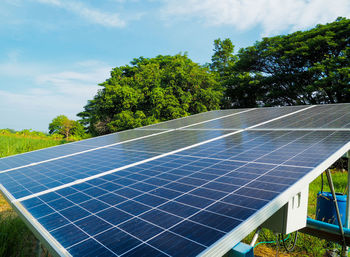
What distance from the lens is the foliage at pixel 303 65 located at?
782 inches

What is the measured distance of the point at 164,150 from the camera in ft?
16.0

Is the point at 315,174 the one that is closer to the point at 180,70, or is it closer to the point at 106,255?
the point at 106,255

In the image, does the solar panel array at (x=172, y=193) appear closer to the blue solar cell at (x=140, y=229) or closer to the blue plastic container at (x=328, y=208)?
the blue solar cell at (x=140, y=229)

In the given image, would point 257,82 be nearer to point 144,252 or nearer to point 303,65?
point 303,65

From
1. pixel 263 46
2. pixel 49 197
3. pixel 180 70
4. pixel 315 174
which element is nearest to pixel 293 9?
pixel 263 46

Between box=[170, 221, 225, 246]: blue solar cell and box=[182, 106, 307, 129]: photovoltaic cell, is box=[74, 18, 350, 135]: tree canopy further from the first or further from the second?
box=[170, 221, 225, 246]: blue solar cell

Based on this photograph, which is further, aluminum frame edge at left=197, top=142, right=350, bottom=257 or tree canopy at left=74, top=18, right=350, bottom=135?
tree canopy at left=74, top=18, right=350, bottom=135

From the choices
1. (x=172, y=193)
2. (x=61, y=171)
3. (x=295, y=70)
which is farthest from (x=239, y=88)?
(x=172, y=193)

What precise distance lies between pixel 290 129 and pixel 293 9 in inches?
705

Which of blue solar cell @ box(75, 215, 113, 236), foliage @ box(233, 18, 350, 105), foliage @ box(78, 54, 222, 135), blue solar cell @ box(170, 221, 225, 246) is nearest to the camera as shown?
blue solar cell @ box(170, 221, 225, 246)

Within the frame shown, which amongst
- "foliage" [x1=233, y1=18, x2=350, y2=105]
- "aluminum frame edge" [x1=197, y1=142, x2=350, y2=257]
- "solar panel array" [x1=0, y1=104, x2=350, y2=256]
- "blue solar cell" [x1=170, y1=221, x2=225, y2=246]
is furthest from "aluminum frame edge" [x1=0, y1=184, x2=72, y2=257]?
"foliage" [x1=233, y1=18, x2=350, y2=105]

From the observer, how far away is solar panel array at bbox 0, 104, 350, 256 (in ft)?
6.00

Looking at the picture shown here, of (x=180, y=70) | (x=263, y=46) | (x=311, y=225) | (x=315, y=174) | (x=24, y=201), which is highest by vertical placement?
(x=263, y=46)

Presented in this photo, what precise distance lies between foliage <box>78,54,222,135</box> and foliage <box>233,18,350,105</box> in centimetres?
734
